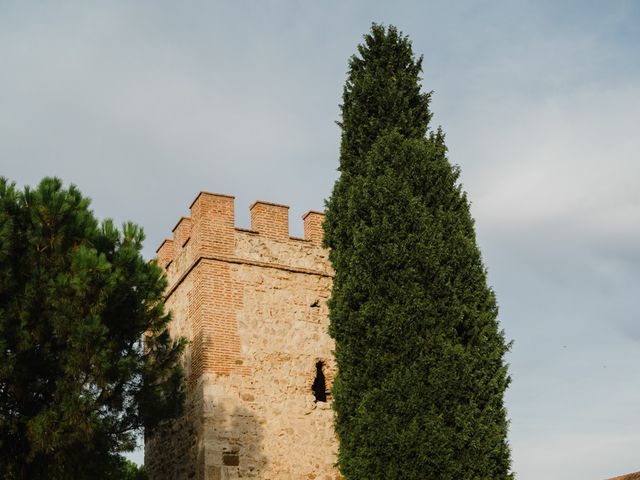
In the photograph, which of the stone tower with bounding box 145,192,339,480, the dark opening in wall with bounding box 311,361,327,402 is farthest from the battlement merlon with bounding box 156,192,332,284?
the dark opening in wall with bounding box 311,361,327,402

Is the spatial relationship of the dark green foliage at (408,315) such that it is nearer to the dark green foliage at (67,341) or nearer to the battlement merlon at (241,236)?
the battlement merlon at (241,236)

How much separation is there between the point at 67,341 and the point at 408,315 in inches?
182

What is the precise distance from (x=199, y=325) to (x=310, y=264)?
2.50 m

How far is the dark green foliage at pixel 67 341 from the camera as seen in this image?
35.2ft

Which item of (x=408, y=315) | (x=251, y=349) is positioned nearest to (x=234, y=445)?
(x=251, y=349)

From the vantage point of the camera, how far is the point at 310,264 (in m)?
15.5

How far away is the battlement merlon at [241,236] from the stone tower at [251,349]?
0.06 ft

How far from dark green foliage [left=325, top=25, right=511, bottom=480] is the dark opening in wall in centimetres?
265

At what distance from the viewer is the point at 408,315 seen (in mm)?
11867

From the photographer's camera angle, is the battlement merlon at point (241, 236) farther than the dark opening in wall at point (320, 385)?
No

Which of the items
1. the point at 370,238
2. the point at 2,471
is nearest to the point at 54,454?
the point at 2,471

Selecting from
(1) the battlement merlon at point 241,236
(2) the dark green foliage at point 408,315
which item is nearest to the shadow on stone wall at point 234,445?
(2) the dark green foliage at point 408,315

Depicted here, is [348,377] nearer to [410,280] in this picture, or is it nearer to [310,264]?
[410,280]

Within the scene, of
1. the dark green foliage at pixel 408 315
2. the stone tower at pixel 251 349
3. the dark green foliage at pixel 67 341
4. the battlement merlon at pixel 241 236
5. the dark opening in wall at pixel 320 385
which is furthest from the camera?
the dark opening in wall at pixel 320 385
